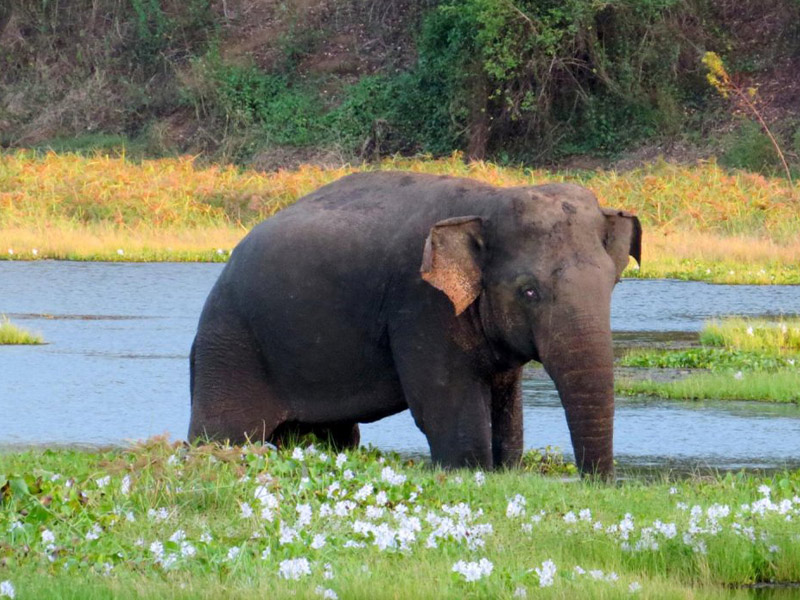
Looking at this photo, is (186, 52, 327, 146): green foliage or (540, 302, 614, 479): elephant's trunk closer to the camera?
(540, 302, 614, 479): elephant's trunk

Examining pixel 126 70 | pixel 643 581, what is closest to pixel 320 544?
pixel 643 581

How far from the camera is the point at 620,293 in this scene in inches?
836

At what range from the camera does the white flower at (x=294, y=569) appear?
18.5 feet

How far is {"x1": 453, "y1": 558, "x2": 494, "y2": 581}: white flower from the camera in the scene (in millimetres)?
5609

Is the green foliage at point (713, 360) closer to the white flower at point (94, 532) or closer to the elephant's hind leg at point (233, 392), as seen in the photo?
the elephant's hind leg at point (233, 392)

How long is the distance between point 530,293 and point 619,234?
2.58 ft

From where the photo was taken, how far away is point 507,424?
9.12m

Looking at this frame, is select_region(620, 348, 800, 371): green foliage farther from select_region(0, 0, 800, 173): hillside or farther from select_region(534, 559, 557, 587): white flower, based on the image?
select_region(0, 0, 800, 173): hillside

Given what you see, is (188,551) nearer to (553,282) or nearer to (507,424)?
(553,282)

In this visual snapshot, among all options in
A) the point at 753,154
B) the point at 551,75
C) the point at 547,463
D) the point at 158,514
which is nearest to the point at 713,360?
the point at 547,463

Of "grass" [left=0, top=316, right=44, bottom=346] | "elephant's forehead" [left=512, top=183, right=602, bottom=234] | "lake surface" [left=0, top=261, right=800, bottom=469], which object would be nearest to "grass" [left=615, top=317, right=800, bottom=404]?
"lake surface" [left=0, top=261, right=800, bottom=469]

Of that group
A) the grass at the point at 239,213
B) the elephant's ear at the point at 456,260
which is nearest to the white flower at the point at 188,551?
the elephant's ear at the point at 456,260

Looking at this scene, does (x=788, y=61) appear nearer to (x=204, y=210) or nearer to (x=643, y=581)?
(x=204, y=210)

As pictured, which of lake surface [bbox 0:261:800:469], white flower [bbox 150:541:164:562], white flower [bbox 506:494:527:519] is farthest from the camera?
lake surface [bbox 0:261:800:469]
